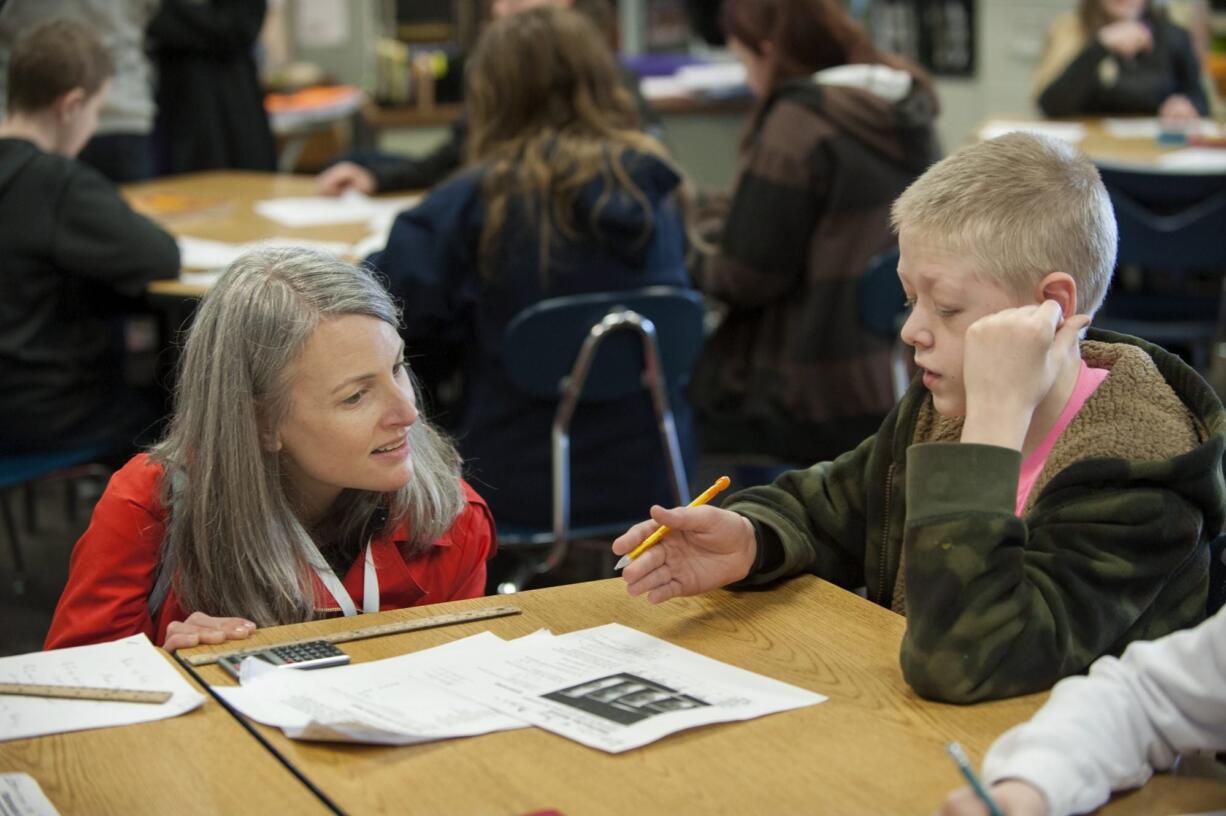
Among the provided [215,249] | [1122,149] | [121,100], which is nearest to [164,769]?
[215,249]

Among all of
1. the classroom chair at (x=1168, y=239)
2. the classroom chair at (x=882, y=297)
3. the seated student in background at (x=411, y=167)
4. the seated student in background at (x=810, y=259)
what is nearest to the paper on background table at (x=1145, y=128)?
the classroom chair at (x=1168, y=239)

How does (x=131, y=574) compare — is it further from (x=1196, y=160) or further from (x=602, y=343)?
(x=1196, y=160)

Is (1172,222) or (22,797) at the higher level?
(22,797)

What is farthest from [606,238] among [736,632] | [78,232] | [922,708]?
[922,708]

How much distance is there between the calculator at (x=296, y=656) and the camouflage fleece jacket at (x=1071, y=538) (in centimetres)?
50

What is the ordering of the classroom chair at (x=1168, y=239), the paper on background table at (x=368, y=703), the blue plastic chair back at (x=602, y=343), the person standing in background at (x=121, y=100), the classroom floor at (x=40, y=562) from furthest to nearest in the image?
the person standing in background at (x=121, y=100)
the classroom chair at (x=1168, y=239)
the classroom floor at (x=40, y=562)
the blue plastic chair back at (x=602, y=343)
the paper on background table at (x=368, y=703)

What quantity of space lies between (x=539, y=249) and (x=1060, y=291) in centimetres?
171

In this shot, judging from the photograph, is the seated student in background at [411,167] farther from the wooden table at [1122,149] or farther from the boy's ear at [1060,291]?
the boy's ear at [1060,291]

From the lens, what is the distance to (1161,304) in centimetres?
453

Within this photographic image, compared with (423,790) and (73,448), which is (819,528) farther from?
(73,448)

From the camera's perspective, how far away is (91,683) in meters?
1.36

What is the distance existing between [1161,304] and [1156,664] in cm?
356

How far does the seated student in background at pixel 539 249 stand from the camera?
10.1 feet

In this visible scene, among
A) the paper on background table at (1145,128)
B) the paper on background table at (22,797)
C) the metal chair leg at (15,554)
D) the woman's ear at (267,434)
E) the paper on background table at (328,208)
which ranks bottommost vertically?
the metal chair leg at (15,554)
